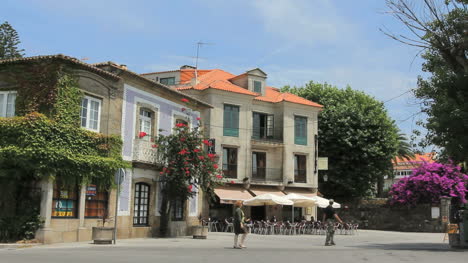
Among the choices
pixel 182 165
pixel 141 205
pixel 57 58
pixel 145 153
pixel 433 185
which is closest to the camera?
pixel 57 58

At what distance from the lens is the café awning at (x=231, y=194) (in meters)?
34.0

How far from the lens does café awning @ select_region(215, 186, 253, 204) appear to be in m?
34.0

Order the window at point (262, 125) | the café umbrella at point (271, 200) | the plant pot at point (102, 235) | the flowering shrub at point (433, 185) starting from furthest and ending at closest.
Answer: the window at point (262, 125)
the flowering shrub at point (433, 185)
the café umbrella at point (271, 200)
the plant pot at point (102, 235)

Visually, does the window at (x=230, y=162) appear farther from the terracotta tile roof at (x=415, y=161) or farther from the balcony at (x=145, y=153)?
the balcony at (x=145, y=153)

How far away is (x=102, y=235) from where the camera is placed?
17.8 m

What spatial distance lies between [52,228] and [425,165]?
29.0m

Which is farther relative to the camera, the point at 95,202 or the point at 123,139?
the point at 123,139

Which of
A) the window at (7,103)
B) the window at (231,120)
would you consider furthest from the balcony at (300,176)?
the window at (7,103)

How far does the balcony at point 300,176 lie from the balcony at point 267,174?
140 centimetres

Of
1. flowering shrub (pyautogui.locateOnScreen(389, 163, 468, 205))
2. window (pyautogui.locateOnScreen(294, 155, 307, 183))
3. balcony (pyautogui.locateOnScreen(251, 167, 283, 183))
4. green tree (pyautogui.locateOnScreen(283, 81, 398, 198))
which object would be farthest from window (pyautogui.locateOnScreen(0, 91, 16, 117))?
flowering shrub (pyautogui.locateOnScreen(389, 163, 468, 205))

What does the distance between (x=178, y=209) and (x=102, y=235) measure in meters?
8.69

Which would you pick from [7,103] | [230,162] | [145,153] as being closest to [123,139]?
[145,153]

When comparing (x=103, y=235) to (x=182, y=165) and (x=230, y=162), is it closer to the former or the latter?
(x=182, y=165)

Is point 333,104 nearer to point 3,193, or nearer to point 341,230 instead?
point 341,230
